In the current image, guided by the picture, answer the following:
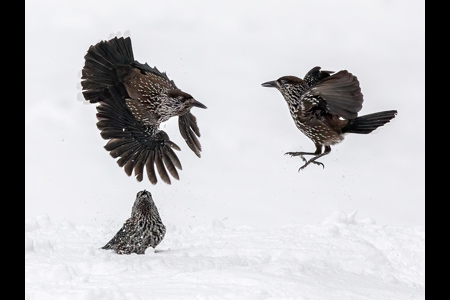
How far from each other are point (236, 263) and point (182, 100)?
69.4 inches

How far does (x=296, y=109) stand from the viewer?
592cm

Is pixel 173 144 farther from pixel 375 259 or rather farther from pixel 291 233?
pixel 375 259

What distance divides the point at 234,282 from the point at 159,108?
2.41m

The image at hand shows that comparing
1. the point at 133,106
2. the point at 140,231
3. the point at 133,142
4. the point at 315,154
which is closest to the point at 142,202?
the point at 140,231

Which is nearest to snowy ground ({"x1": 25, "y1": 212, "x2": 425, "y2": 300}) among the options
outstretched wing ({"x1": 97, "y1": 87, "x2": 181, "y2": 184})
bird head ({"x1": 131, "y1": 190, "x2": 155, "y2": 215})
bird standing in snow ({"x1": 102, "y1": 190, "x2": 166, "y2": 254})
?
bird standing in snow ({"x1": 102, "y1": 190, "x2": 166, "y2": 254})

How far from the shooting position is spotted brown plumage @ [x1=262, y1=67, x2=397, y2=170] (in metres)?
5.62

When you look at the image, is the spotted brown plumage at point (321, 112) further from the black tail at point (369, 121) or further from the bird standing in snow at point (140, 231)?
the bird standing in snow at point (140, 231)

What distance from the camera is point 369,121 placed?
594cm

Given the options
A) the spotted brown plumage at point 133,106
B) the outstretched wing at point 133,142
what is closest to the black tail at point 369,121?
the spotted brown plumage at point 133,106

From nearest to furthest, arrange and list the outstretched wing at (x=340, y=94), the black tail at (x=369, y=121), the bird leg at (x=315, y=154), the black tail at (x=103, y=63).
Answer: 1. the outstretched wing at (x=340, y=94)
2. the black tail at (x=369, y=121)
3. the bird leg at (x=315, y=154)
4. the black tail at (x=103, y=63)

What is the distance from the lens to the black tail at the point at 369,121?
5906mm

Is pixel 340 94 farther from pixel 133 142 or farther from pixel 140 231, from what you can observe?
pixel 140 231

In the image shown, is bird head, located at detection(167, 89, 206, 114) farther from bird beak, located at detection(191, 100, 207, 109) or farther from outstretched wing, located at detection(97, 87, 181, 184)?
outstretched wing, located at detection(97, 87, 181, 184)

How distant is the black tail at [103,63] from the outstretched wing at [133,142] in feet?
0.52
